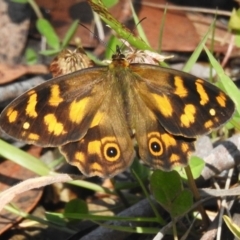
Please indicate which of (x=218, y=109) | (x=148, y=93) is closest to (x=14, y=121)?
(x=148, y=93)

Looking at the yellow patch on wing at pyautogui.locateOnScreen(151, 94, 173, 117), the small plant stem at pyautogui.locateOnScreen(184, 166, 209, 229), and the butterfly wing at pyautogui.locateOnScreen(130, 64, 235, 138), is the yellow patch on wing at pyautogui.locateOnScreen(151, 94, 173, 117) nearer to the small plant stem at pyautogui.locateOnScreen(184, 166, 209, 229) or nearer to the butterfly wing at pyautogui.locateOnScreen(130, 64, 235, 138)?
the butterfly wing at pyautogui.locateOnScreen(130, 64, 235, 138)

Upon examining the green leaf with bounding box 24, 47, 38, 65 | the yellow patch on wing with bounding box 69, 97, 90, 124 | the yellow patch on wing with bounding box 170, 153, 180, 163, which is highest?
the yellow patch on wing with bounding box 69, 97, 90, 124

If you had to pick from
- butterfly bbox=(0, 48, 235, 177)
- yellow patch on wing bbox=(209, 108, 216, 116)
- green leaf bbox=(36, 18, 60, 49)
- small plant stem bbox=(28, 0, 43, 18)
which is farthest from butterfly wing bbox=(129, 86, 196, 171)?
small plant stem bbox=(28, 0, 43, 18)

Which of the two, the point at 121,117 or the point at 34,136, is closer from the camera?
the point at 34,136

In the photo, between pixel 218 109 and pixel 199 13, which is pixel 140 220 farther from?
Result: pixel 199 13

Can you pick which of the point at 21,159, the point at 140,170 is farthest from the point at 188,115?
the point at 21,159

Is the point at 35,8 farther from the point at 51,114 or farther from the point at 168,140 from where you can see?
the point at 168,140
